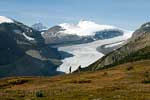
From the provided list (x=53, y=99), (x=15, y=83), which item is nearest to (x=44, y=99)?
(x=53, y=99)

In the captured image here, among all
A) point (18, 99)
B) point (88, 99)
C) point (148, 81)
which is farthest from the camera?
point (148, 81)

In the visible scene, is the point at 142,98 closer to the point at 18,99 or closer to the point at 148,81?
the point at 18,99

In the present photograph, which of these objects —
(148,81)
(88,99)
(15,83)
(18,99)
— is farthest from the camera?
(15,83)

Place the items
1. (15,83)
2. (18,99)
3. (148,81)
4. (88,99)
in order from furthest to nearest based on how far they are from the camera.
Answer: (15,83), (148,81), (18,99), (88,99)

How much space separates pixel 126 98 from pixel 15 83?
3548 inches

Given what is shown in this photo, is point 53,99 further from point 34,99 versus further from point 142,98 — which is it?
point 142,98

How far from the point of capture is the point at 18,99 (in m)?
57.9

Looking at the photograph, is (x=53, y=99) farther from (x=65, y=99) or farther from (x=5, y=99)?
(x=5, y=99)

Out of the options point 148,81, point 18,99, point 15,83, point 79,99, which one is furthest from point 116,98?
point 15,83

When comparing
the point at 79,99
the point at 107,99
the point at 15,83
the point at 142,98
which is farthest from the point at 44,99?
the point at 15,83

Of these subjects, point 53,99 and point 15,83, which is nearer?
point 53,99

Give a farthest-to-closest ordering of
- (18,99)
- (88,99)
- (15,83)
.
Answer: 1. (15,83)
2. (18,99)
3. (88,99)

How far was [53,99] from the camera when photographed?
56.0m

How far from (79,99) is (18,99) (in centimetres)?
841
